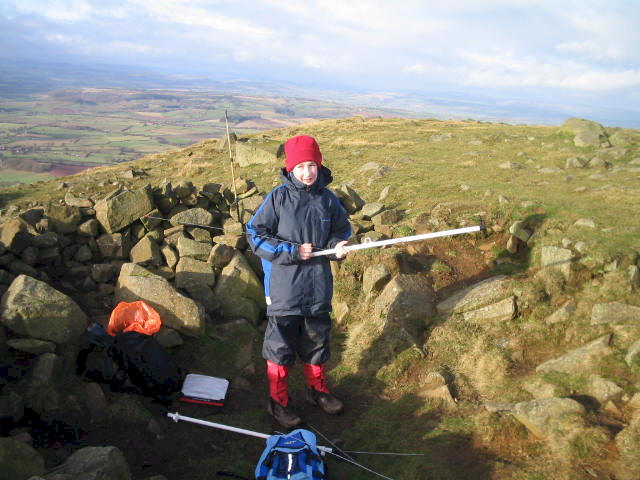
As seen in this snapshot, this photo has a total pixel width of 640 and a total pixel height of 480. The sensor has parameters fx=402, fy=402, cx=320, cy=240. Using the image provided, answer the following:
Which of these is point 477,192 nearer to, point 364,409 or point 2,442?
point 364,409

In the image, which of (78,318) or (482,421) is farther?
(78,318)

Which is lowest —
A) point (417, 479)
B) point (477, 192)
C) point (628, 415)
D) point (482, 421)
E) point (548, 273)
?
point (417, 479)

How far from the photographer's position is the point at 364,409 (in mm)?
6137

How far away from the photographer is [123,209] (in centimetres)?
855

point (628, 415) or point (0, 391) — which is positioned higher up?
point (628, 415)

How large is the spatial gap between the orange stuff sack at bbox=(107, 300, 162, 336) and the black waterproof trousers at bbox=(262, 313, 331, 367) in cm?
199

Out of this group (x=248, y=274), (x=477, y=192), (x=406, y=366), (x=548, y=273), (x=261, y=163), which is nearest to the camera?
(x=406, y=366)

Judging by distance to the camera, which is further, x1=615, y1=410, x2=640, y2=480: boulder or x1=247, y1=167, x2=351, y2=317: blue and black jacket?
x1=247, y1=167, x2=351, y2=317: blue and black jacket

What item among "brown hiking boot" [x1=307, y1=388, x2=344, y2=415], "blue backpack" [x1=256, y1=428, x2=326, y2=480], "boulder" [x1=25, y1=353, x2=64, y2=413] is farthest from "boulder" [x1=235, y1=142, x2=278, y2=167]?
"blue backpack" [x1=256, y1=428, x2=326, y2=480]

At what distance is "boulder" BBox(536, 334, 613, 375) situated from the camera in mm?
5535

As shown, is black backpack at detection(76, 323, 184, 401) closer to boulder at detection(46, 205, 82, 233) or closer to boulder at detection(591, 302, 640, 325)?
boulder at detection(46, 205, 82, 233)

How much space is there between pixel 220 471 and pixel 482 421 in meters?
3.28

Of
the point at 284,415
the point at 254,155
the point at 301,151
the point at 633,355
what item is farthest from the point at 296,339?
the point at 254,155

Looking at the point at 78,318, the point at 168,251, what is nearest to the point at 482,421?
the point at 78,318
